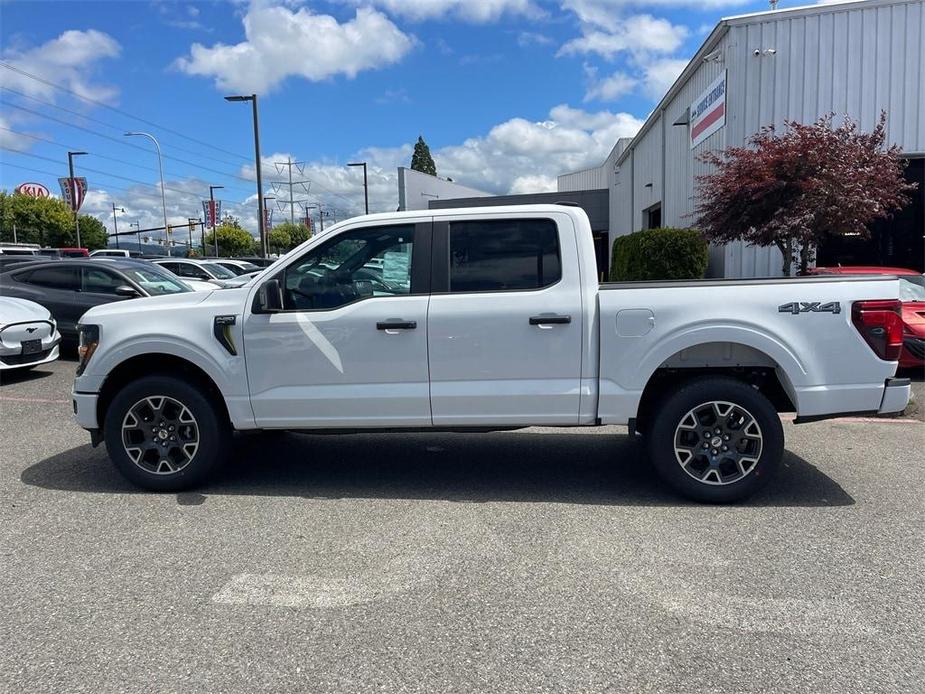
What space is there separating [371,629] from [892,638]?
2.34 meters

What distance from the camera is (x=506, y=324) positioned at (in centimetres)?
470

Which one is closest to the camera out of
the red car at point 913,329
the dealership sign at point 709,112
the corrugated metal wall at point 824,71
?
the red car at point 913,329

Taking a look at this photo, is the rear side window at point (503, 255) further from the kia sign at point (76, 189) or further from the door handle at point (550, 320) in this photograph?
the kia sign at point (76, 189)

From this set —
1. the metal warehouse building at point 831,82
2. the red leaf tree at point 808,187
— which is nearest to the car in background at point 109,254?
the metal warehouse building at point 831,82

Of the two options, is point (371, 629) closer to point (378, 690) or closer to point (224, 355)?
point (378, 690)

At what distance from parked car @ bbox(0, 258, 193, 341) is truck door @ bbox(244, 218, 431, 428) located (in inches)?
→ 291

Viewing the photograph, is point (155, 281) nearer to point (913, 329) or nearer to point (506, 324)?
point (506, 324)

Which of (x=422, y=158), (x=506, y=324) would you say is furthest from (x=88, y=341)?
(x=422, y=158)

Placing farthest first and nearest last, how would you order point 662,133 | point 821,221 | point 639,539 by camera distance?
point 662,133 < point 821,221 < point 639,539

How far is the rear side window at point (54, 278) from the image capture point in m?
11.7

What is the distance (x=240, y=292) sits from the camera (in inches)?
197

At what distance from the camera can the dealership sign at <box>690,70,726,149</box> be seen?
1448cm

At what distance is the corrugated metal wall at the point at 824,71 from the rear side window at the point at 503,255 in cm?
1069

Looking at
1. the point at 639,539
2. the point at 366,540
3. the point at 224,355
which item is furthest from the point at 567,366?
the point at 224,355
